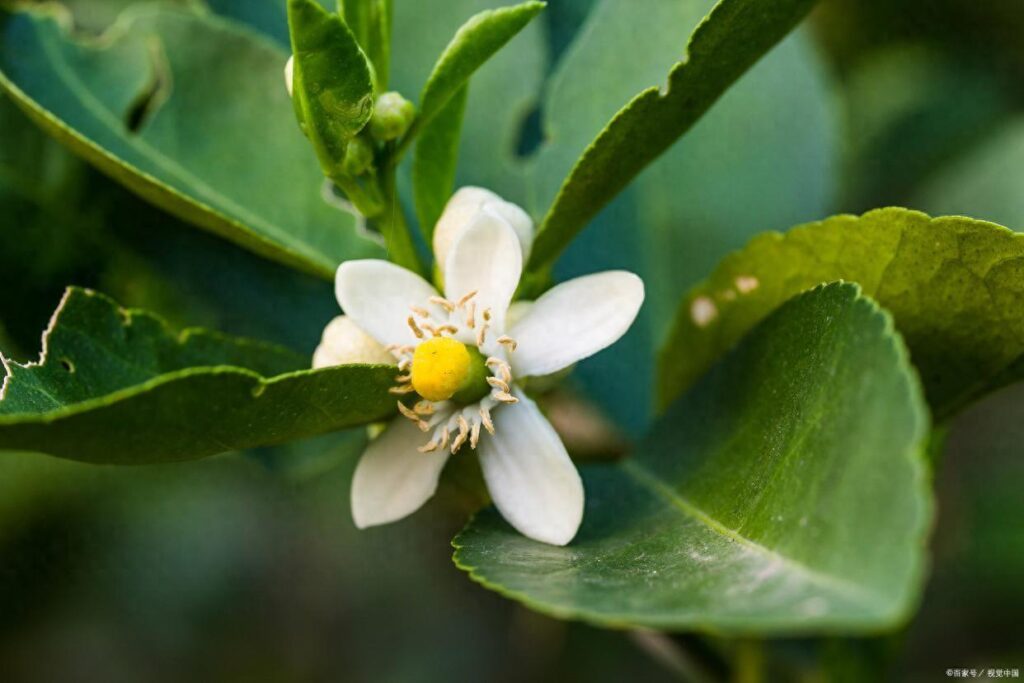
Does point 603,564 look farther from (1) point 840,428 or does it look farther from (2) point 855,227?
(2) point 855,227

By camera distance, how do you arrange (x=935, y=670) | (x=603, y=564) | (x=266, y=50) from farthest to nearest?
1. (x=935, y=670)
2. (x=266, y=50)
3. (x=603, y=564)

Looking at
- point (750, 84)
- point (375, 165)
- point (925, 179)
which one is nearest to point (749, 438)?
point (375, 165)

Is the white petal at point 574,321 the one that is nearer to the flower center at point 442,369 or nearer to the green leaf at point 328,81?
the flower center at point 442,369

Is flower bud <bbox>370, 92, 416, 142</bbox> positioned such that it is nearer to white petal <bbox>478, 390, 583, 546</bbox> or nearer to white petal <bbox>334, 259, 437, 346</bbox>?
white petal <bbox>334, 259, 437, 346</bbox>

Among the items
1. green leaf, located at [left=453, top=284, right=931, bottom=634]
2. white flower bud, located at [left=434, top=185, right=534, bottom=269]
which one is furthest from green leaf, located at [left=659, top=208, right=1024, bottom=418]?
white flower bud, located at [left=434, top=185, right=534, bottom=269]

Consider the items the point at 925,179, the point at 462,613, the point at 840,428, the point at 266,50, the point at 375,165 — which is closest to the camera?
the point at 840,428

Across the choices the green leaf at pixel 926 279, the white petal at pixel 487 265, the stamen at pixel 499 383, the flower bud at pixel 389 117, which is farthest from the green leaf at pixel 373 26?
the green leaf at pixel 926 279
